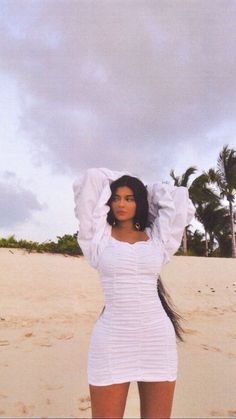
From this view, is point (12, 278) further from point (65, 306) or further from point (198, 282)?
point (198, 282)

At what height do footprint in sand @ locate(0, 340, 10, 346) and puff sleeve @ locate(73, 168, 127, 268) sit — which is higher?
puff sleeve @ locate(73, 168, 127, 268)

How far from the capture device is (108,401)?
87.5 inches

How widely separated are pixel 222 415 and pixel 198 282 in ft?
25.5

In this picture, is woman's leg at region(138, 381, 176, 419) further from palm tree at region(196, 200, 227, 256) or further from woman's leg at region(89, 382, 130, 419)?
palm tree at region(196, 200, 227, 256)

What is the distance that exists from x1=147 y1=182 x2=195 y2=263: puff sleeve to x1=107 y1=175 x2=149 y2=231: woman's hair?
85mm

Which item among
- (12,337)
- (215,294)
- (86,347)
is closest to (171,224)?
(86,347)

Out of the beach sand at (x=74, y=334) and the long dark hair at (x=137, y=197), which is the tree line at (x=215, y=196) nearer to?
the beach sand at (x=74, y=334)

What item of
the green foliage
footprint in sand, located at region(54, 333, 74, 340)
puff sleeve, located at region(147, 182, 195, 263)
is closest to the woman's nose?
puff sleeve, located at region(147, 182, 195, 263)

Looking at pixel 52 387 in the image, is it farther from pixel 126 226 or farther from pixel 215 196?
pixel 215 196

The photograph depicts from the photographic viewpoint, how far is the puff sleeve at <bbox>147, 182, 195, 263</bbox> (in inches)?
102

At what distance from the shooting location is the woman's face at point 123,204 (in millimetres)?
2600

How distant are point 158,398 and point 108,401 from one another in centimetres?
26

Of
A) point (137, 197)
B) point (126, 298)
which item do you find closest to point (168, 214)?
point (137, 197)

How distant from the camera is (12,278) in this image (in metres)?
9.97
